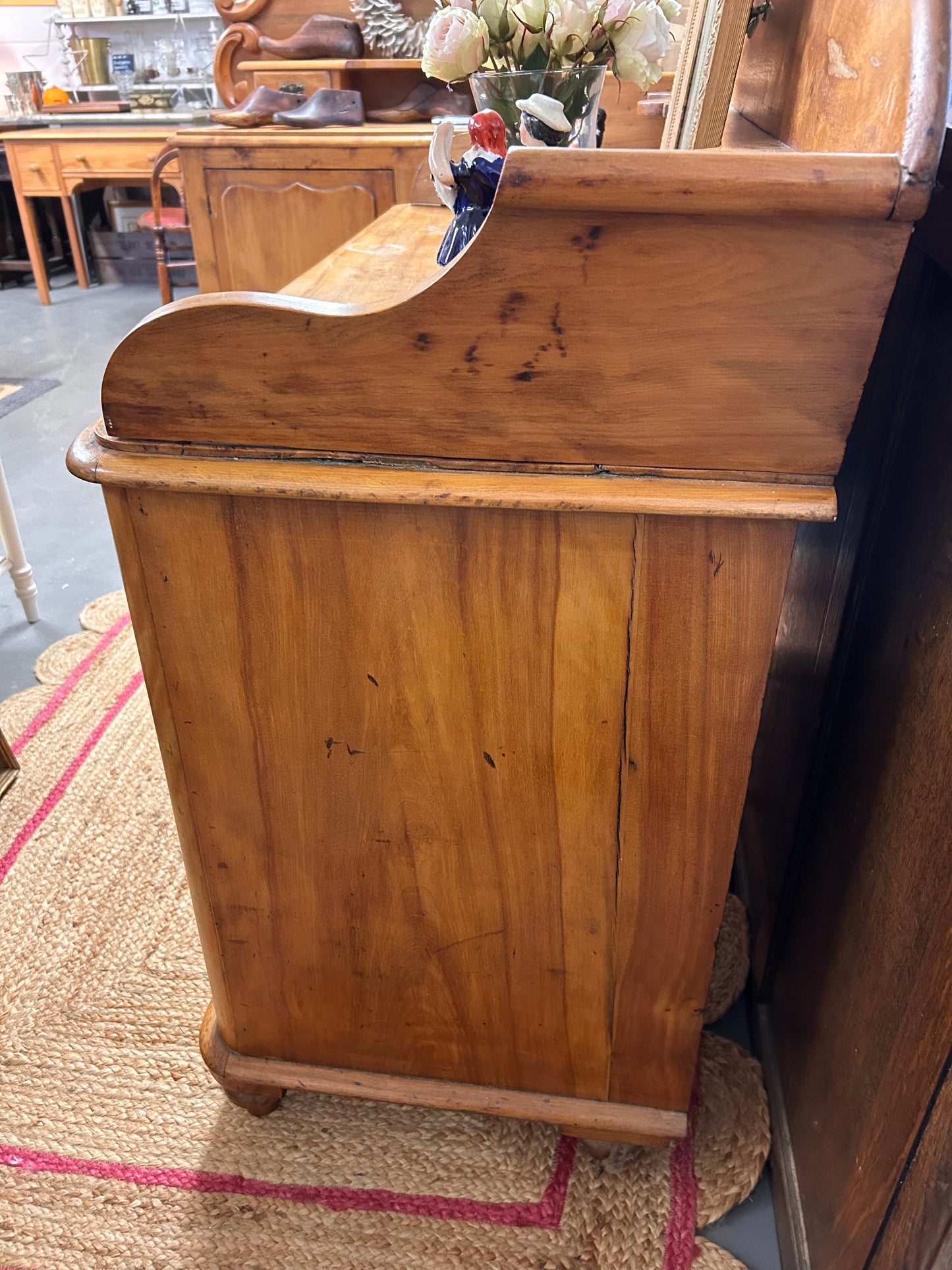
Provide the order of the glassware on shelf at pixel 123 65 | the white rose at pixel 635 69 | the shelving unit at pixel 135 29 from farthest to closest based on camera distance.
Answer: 1. the glassware on shelf at pixel 123 65
2. the shelving unit at pixel 135 29
3. the white rose at pixel 635 69

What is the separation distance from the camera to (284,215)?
2.25m

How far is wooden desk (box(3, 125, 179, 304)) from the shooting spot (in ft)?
13.8

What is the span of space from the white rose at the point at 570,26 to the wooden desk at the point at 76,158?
3.74 m

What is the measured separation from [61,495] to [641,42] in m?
2.13

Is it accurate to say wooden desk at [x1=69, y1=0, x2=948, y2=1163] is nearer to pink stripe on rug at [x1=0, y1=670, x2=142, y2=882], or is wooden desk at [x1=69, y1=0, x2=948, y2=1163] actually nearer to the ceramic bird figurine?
the ceramic bird figurine

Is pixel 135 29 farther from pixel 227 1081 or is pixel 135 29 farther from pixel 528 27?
pixel 227 1081

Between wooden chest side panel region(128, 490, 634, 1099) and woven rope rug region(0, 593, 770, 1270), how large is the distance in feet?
0.43

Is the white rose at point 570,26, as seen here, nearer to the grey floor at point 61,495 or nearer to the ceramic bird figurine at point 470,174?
the ceramic bird figurine at point 470,174

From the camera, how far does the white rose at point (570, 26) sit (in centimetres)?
95

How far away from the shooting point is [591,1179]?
1.02 meters

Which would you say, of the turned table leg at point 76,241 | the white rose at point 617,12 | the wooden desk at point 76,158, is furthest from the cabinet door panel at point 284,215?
the turned table leg at point 76,241

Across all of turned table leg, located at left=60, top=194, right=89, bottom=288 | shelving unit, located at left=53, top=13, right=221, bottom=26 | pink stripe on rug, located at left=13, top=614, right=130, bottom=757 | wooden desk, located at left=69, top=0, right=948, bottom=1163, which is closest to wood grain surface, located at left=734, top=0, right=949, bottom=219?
wooden desk, located at left=69, top=0, right=948, bottom=1163

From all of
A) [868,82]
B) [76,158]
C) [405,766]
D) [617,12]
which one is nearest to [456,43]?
[617,12]

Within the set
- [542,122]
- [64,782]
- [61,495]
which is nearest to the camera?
[542,122]
